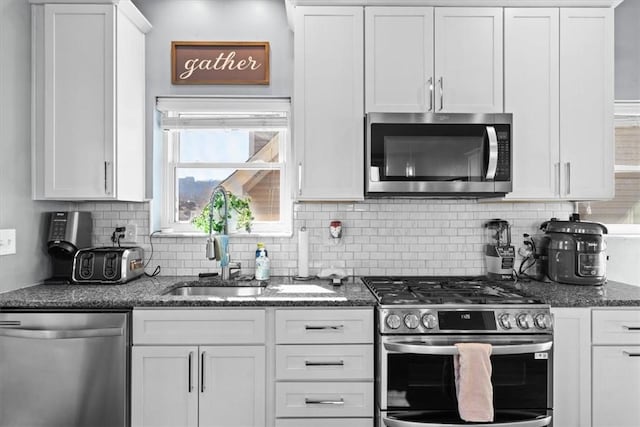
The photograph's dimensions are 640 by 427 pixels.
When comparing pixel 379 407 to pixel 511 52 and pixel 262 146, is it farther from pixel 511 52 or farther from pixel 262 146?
pixel 511 52

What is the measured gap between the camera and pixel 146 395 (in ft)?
7.01

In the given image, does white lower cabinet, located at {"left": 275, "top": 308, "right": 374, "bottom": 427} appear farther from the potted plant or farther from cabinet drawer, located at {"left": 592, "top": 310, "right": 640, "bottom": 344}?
cabinet drawer, located at {"left": 592, "top": 310, "right": 640, "bottom": 344}

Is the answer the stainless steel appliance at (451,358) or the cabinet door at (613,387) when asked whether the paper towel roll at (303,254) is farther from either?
the cabinet door at (613,387)

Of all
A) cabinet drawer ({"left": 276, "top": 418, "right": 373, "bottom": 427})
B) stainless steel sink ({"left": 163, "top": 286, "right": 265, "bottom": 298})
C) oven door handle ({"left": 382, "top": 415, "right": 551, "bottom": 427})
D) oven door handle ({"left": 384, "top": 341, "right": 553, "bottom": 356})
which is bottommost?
cabinet drawer ({"left": 276, "top": 418, "right": 373, "bottom": 427})

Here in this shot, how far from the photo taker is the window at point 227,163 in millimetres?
2996

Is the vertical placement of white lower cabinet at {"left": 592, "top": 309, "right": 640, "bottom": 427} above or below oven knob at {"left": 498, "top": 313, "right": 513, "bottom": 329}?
below

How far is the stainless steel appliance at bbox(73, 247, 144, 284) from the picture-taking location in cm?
253

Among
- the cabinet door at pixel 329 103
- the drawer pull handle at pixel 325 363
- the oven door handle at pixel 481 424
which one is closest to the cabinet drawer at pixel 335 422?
the oven door handle at pixel 481 424

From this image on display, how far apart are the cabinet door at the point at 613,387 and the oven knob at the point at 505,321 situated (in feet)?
1.56

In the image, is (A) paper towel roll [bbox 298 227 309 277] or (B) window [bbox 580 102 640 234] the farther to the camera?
(B) window [bbox 580 102 640 234]

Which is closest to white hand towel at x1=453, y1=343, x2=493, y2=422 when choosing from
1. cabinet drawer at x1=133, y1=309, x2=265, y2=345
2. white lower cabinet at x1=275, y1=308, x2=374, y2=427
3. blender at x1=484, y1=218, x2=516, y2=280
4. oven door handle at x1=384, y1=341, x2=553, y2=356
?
oven door handle at x1=384, y1=341, x2=553, y2=356

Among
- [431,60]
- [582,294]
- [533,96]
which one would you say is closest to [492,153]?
[533,96]

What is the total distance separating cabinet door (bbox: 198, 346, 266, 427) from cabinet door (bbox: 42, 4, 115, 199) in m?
1.13

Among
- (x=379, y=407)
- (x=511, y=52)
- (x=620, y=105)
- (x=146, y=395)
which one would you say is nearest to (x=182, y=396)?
(x=146, y=395)
